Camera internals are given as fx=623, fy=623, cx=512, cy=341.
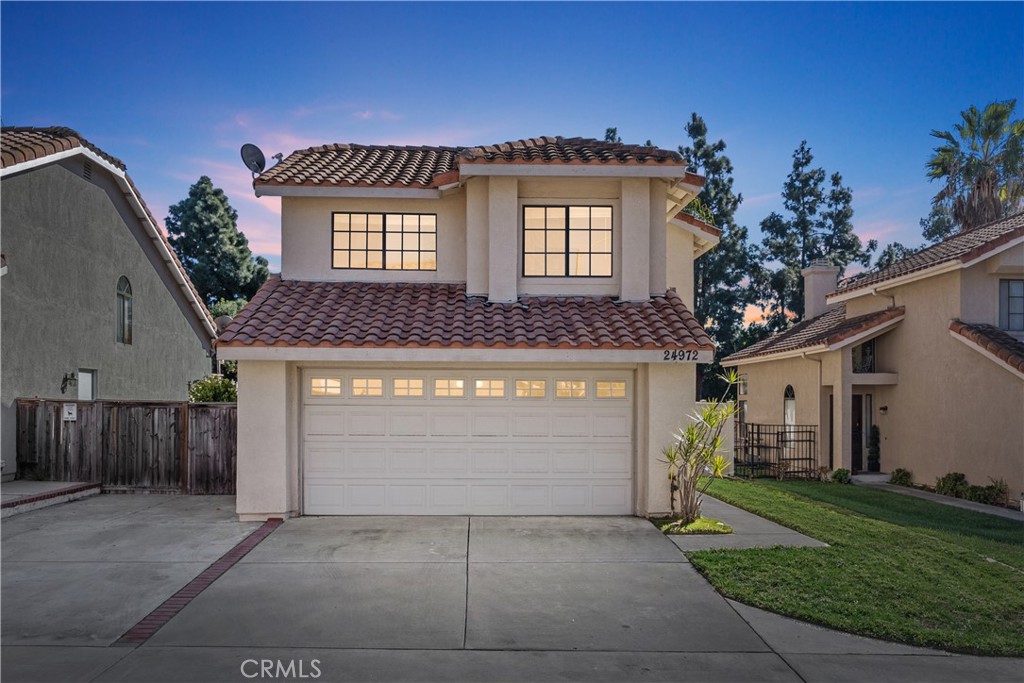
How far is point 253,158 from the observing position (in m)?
12.1

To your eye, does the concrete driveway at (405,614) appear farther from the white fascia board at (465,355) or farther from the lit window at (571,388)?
the white fascia board at (465,355)

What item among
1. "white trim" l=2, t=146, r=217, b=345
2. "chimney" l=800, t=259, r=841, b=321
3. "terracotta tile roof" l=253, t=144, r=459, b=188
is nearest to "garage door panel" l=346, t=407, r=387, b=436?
"terracotta tile roof" l=253, t=144, r=459, b=188

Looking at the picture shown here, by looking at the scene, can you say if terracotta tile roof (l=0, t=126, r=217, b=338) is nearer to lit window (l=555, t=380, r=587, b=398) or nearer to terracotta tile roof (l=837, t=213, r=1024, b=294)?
lit window (l=555, t=380, r=587, b=398)

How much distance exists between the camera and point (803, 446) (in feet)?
61.6

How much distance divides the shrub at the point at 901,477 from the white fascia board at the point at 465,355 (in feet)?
34.8

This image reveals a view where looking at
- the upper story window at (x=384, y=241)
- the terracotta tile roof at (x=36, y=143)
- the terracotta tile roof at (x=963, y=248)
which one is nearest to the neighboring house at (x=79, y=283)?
the terracotta tile roof at (x=36, y=143)

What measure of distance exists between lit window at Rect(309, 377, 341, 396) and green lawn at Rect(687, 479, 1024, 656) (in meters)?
5.97

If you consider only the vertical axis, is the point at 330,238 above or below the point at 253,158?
below

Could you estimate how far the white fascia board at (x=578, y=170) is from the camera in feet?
35.1

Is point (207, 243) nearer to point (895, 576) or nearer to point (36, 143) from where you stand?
point (36, 143)

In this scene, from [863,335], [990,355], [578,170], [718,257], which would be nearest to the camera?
[578,170]

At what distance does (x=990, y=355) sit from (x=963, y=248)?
10.3ft

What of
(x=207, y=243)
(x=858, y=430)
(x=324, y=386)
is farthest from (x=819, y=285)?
(x=207, y=243)

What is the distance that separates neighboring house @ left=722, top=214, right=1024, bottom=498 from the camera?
13758 millimetres
